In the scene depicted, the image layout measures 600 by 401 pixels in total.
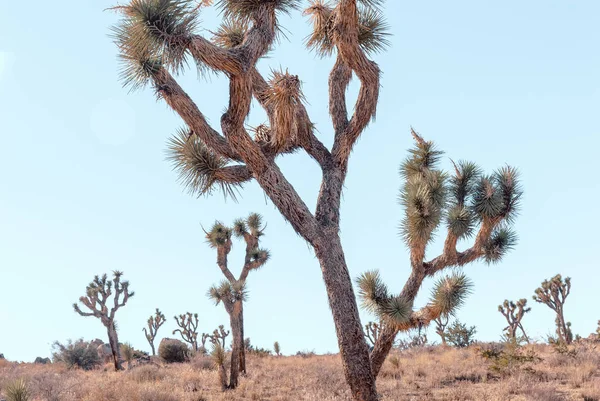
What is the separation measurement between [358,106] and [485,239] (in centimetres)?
428

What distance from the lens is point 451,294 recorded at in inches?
407

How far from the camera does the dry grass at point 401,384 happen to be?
36.2 ft

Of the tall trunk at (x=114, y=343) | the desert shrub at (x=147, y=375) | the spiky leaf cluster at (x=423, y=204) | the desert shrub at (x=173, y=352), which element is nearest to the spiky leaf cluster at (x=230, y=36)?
the spiky leaf cluster at (x=423, y=204)

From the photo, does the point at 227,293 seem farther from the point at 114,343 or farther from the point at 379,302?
the point at 114,343

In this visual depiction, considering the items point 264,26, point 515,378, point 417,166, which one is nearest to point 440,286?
point 417,166

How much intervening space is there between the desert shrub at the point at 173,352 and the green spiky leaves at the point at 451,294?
2008cm

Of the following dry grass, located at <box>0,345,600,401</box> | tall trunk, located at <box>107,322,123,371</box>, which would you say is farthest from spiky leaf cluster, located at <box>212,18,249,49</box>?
tall trunk, located at <box>107,322,123,371</box>

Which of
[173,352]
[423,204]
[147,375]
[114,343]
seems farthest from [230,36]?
[173,352]

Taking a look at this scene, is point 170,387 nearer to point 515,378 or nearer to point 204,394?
point 204,394

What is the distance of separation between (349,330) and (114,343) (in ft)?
64.7

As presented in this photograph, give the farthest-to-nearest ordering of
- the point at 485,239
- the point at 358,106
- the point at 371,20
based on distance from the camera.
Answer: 1. the point at 485,239
2. the point at 371,20
3. the point at 358,106

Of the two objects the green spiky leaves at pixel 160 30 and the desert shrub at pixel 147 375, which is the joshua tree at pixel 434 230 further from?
the desert shrub at pixel 147 375

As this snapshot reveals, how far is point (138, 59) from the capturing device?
812 centimetres

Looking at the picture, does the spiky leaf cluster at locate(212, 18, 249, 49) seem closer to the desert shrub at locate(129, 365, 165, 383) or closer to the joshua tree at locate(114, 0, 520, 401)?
the joshua tree at locate(114, 0, 520, 401)
